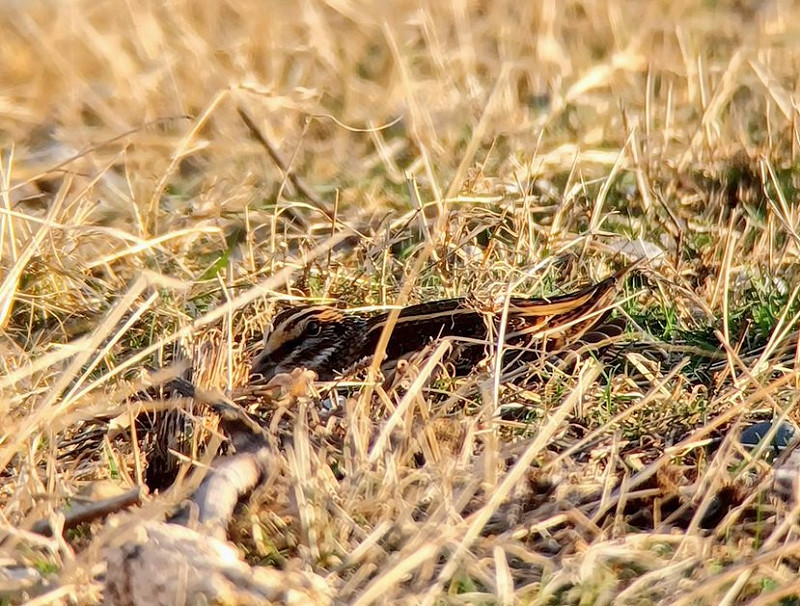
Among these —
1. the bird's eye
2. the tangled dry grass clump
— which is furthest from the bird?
the tangled dry grass clump

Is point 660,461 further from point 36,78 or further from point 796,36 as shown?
point 36,78

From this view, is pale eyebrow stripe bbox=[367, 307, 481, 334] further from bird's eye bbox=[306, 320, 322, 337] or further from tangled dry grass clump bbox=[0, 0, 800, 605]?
bird's eye bbox=[306, 320, 322, 337]

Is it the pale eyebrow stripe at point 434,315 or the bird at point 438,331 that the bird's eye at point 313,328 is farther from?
the pale eyebrow stripe at point 434,315

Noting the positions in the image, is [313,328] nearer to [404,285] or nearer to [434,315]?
[434,315]

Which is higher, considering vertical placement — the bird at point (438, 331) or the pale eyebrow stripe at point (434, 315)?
the pale eyebrow stripe at point (434, 315)

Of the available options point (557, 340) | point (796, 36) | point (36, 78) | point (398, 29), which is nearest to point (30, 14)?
point (36, 78)

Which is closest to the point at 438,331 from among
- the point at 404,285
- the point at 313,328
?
the point at 313,328

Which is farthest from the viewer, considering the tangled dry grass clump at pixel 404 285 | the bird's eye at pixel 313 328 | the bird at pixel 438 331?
the bird's eye at pixel 313 328

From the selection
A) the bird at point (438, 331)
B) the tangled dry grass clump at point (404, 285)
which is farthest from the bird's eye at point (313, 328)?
the tangled dry grass clump at point (404, 285)

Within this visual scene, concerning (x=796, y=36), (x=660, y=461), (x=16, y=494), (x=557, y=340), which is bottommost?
(x=796, y=36)
